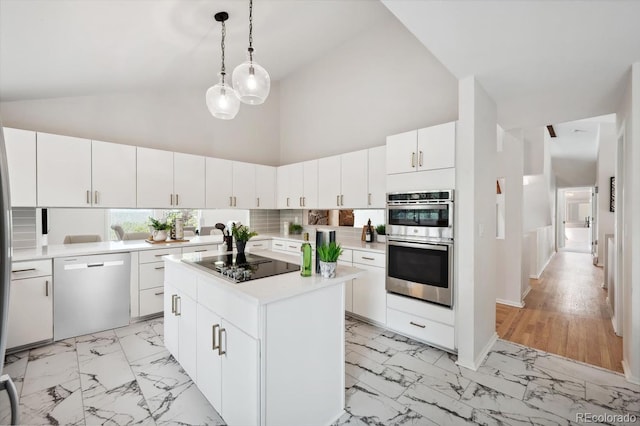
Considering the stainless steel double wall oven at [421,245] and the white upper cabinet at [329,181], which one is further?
the white upper cabinet at [329,181]

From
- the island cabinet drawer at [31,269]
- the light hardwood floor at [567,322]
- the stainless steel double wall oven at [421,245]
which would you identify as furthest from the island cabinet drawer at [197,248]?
the light hardwood floor at [567,322]

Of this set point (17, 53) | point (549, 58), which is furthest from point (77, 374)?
point (549, 58)

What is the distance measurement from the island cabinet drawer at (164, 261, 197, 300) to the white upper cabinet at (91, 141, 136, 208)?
1.51m

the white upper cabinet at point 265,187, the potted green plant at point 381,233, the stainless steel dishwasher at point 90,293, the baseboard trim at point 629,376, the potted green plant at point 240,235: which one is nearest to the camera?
the baseboard trim at point 629,376

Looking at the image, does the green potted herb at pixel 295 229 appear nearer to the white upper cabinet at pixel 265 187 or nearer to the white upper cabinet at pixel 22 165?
the white upper cabinet at pixel 265 187

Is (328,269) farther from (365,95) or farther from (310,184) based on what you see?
(365,95)

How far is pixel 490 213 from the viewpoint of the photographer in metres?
2.94

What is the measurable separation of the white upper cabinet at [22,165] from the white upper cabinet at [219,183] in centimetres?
184

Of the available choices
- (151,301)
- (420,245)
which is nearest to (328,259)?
(420,245)

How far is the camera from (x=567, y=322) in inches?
138

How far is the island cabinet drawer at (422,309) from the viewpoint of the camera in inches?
108

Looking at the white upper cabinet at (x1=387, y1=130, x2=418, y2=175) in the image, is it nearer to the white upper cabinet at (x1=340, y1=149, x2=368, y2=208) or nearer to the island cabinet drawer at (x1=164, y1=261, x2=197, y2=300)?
the white upper cabinet at (x1=340, y1=149, x2=368, y2=208)

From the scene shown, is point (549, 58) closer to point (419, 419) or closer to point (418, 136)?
point (418, 136)

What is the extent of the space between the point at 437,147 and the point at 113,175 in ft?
11.9
